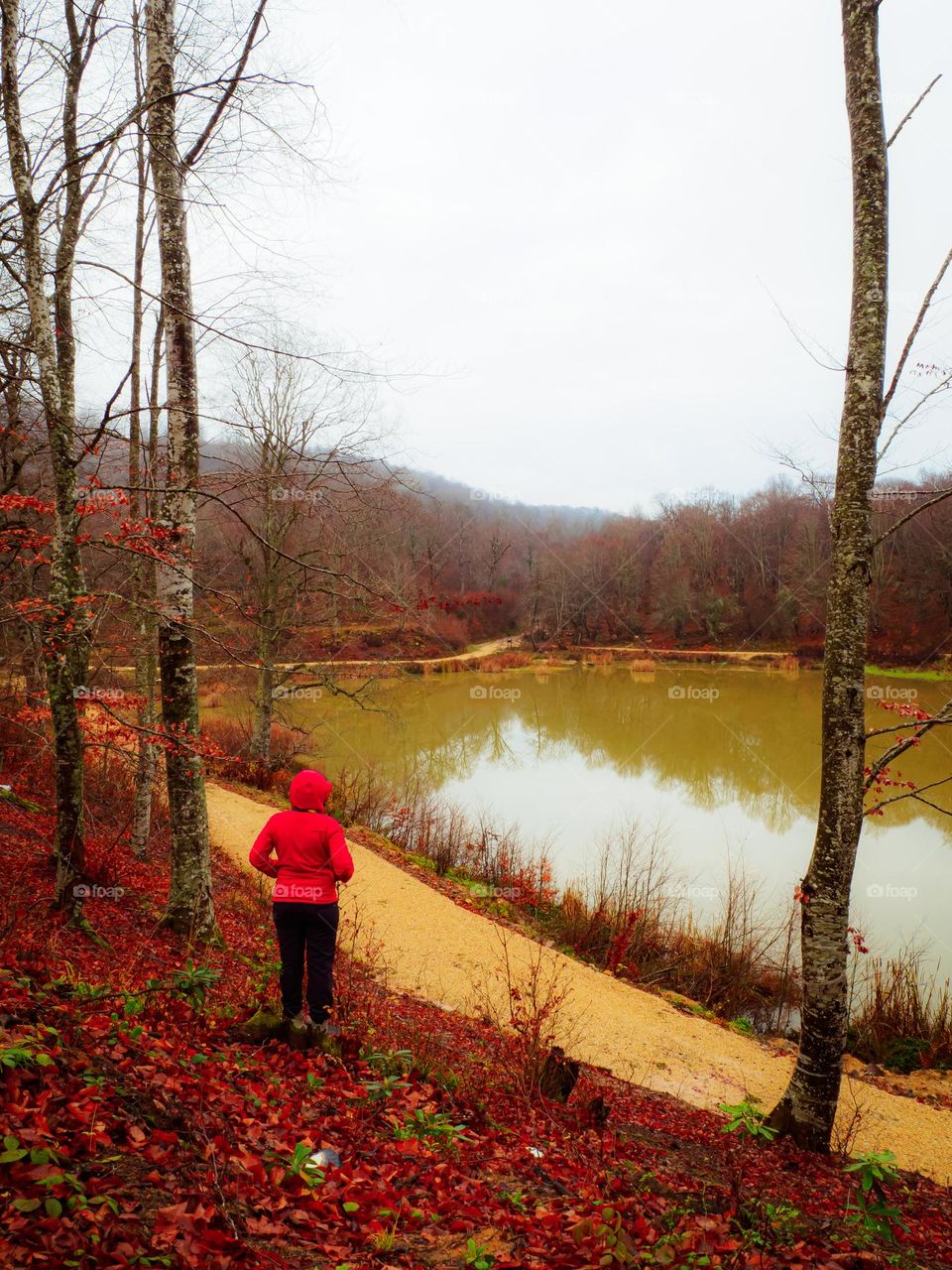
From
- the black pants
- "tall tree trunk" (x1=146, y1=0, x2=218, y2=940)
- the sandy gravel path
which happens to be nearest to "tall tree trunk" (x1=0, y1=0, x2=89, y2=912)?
"tall tree trunk" (x1=146, y1=0, x2=218, y2=940)

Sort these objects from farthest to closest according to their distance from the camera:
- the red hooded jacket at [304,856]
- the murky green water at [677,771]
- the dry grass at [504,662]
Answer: the dry grass at [504,662]
the murky green water at [677,771]
the red hooded jacket at [304,856]

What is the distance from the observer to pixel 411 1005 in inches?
227

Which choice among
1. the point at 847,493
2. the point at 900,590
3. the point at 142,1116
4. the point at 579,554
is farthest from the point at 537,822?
the point at 579,554

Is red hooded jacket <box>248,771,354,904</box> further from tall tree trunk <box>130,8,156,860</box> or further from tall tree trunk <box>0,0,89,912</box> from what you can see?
tall tree trunk <box>130,8,156,860</box>

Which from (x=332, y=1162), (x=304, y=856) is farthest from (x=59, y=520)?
(x=332, y=1162)

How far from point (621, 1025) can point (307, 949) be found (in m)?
3.77

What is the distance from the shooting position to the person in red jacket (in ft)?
12.5

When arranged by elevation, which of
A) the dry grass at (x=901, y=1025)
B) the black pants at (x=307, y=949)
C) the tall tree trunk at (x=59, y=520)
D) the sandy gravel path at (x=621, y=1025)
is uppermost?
the tall tree trunk at (x=59, y=520)

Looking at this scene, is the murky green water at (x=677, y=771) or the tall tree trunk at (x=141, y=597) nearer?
the tall tree trunk at (x=141, y=597)

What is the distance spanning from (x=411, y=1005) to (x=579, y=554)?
54953mm

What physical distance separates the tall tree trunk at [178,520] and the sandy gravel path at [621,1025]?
2284mm

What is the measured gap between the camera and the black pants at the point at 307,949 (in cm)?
384

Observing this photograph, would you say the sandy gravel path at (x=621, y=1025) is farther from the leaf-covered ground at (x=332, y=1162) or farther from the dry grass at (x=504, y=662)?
the dry grass at (x=504, y=662)

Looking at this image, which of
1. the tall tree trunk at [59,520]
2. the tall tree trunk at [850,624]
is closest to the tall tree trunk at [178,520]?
the tall tree trunk at [59,520]
